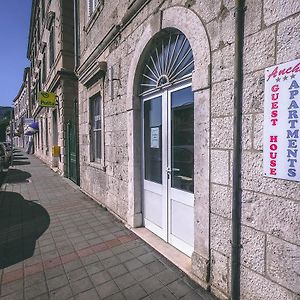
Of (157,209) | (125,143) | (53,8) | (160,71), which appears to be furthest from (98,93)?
(53,8)

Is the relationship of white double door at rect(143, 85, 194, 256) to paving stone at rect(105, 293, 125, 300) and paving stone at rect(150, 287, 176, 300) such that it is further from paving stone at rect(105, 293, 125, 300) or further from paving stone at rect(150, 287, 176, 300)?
paving stone at rect(105, 293, 125, 300)

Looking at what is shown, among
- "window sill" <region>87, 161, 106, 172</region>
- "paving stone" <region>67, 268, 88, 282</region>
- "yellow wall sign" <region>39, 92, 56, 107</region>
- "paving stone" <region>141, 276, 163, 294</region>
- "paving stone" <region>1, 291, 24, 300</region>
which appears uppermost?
"yellow wall sign" <region>39, 92, 56, 107</region>

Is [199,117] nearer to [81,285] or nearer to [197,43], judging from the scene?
[197,43]

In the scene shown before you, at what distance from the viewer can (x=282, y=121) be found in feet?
6.13

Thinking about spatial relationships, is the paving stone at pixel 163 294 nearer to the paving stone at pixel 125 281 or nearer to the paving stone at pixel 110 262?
the paving stone at pixel 125 281

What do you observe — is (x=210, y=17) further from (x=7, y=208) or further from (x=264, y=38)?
(x=7, y=208)

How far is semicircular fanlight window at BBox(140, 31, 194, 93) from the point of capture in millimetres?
3111

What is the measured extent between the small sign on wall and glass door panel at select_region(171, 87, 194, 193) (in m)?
1.15

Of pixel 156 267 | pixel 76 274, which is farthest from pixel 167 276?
pixel 76 274

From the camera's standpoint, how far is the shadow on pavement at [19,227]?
3391 mm

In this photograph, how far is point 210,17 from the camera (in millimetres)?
2451

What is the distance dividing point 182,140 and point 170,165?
1.49 ft

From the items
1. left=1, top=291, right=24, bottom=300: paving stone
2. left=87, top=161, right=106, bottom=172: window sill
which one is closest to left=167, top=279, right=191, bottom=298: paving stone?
left=1, top=291, right=24, bottom=300: paving stone

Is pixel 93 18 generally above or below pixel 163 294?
above
